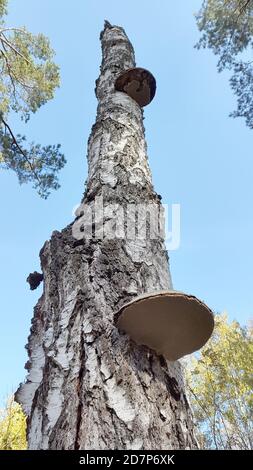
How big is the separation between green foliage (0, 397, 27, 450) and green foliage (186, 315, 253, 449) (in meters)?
4.06

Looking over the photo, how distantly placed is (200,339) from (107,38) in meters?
3.94

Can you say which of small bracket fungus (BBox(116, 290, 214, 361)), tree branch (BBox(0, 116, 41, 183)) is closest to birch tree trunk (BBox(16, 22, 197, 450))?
small bracket fungus (BBox(116, 290, 214, 361))

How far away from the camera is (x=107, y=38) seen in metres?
4.55

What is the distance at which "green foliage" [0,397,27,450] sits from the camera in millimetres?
9609

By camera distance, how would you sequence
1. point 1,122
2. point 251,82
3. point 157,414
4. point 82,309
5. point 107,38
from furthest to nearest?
1. point 251,82
2. point 1,122
3. point 107,38
4. point 82,309
5. point 157,414

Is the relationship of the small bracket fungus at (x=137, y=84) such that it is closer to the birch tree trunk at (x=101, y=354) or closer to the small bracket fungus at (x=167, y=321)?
the birch tree trunk at (x=101, y=354)

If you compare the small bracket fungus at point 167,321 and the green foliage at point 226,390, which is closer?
the small bracket fungus at point 167,321

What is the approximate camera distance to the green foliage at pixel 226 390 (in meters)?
8.84

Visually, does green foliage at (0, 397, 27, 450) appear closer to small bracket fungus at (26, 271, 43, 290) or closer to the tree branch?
the tree branch

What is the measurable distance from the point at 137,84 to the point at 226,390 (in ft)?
27.9

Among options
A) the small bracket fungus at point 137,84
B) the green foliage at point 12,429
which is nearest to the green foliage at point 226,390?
the green foliage at point 12,429

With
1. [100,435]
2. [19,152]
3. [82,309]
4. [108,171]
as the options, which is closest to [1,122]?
[19,152]

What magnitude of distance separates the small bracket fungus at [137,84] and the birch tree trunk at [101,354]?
110 centimetres

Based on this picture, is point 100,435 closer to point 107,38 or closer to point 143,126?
point 143,126
